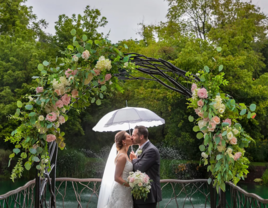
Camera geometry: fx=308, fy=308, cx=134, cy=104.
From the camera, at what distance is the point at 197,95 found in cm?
271

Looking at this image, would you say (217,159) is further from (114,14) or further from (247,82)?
(114,14)

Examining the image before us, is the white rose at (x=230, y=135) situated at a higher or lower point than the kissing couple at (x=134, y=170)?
higher

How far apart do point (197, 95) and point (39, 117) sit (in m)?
1.38

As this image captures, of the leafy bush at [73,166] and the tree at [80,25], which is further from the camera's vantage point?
the tree at [80,25]

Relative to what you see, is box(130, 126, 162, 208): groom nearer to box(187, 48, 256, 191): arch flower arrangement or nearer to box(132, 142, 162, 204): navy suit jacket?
box(132, 142, 162, 204): navy suit jacket

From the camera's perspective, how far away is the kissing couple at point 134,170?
3.16 meters

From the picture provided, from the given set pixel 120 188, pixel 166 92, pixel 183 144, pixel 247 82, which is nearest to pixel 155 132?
pixel 183 144

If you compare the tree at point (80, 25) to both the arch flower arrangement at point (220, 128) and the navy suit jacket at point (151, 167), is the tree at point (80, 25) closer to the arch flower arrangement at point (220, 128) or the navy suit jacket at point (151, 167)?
the navy suit jacket at point (151, 167)

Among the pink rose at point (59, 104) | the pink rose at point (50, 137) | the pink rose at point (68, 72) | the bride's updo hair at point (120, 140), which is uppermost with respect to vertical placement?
the pink rose at point (68, 72)

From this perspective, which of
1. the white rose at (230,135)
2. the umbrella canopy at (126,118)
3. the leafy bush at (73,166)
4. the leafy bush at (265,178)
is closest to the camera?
the white rose at (230,135)

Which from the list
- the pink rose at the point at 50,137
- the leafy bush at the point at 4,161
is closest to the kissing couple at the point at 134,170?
the pink rose at the point at 50,137

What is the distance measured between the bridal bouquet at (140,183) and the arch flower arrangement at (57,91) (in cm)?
77

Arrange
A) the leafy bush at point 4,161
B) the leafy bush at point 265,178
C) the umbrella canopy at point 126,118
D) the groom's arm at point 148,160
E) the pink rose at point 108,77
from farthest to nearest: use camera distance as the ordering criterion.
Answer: the leafy bush at point 4,161 → the leafy bush at point 265,178 → the umbrella canopy at point 126,118 → the groom's arm at point 148,160 → the pink rose at point 108,77

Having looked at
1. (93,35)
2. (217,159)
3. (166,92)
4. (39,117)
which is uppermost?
(93,35)
